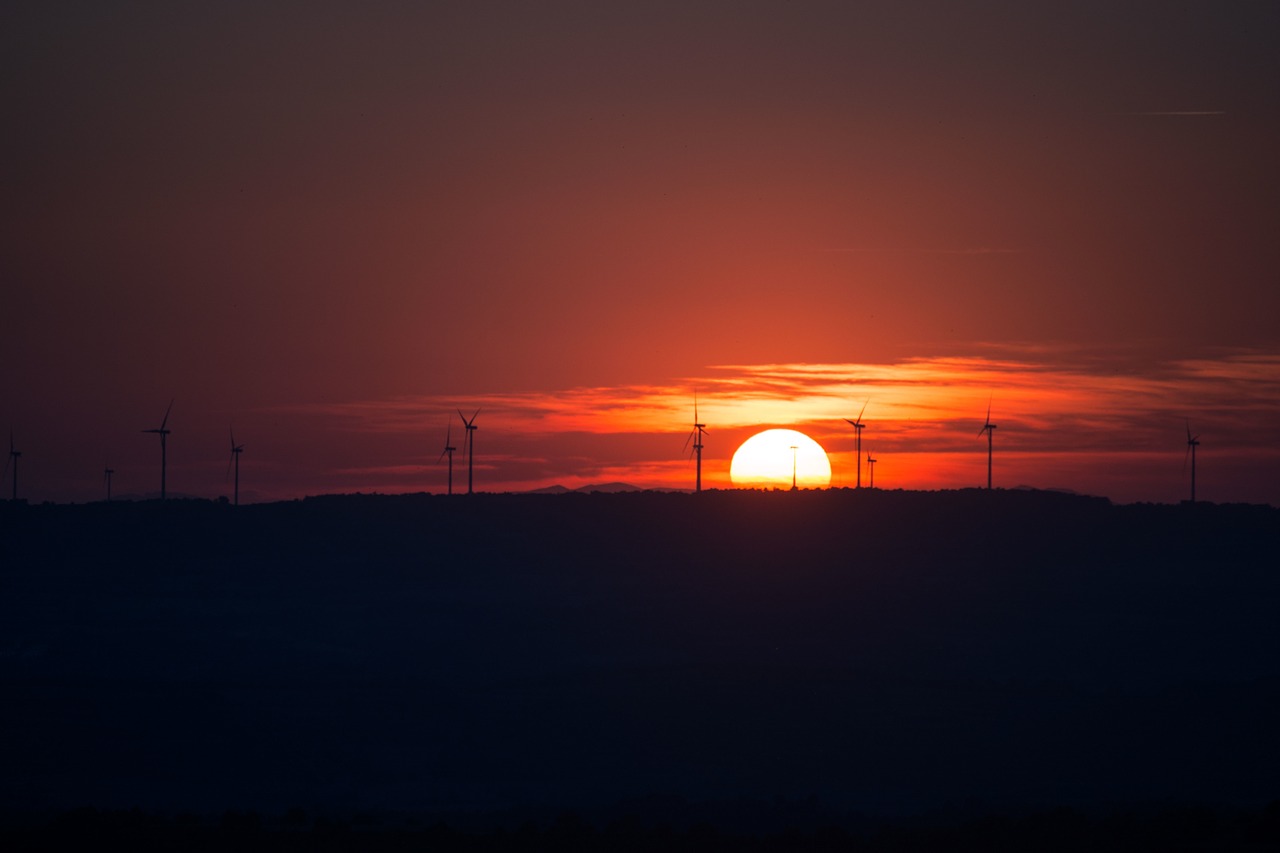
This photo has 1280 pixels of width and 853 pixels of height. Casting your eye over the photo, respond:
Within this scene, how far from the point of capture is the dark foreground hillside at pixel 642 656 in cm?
7556

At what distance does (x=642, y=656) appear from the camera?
9550cm

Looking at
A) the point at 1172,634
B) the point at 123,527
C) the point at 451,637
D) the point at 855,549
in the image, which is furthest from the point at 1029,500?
the point at 123,527

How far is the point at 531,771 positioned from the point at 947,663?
27.5 meters

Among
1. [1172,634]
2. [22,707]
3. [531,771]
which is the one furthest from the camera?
[1172,634]

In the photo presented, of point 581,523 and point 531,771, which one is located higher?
point 581,523

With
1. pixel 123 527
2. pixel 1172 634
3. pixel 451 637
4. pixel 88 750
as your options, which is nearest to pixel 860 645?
pixel 1172 634

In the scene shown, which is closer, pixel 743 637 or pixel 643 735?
pixel 643 735

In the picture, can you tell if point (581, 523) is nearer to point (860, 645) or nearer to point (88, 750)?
point (860, 645)

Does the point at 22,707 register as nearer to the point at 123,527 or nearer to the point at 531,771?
the point at 531,771

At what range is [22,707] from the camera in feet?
286

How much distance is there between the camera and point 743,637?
99562 millimetres

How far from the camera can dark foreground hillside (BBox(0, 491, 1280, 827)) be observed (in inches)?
2975

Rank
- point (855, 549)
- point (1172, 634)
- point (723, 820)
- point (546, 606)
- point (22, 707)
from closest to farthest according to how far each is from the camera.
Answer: point (723, 820), point (22, 707), point (1172, 634), point (546, 606), point (855, 549)

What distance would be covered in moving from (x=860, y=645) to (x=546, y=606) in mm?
21222
